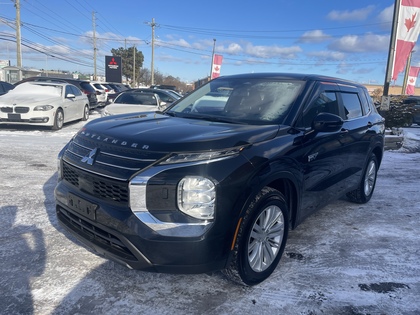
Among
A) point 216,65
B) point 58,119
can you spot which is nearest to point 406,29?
point 58,119

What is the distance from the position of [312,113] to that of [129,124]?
1.85 metres

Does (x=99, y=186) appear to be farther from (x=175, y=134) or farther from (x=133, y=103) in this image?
(x=133, y=103)

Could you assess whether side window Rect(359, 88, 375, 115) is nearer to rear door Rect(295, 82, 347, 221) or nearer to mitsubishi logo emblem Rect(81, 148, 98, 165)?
rear door Rect(295, 82, 347, 221)

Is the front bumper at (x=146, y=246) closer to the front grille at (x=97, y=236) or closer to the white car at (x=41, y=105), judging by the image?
the front grille at (x=97, y=236)

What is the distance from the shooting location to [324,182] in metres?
3.79

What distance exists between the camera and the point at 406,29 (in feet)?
37.5

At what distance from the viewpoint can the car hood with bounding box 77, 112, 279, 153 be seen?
256 centimetres

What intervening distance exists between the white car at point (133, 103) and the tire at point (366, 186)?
242 inches

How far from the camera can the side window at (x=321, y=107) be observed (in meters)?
3.48

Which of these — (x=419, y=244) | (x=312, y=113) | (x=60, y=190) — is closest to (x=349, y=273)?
(x=419, y=244)

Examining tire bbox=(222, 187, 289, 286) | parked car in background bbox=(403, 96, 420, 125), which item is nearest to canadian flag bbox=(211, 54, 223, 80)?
parked car in background bbox=(403, 96, 420, 125)

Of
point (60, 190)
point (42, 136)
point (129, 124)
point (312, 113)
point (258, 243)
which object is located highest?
point (312, 113)

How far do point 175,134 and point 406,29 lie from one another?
11.7 m

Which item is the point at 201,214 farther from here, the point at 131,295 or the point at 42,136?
the point at 42,136
